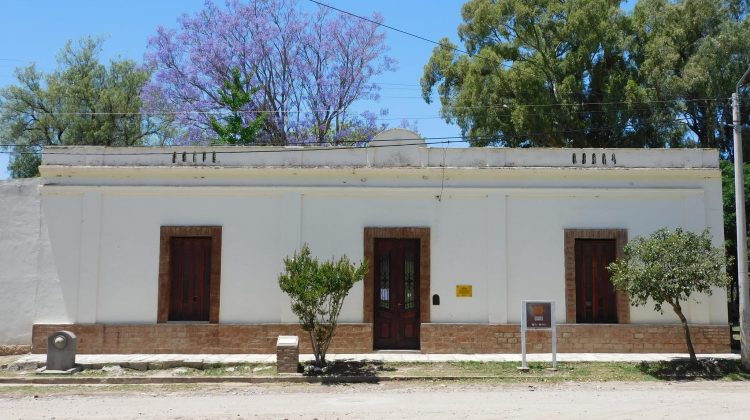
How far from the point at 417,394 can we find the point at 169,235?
6949mm

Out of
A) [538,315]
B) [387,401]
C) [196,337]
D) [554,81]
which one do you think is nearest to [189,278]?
[196,337]

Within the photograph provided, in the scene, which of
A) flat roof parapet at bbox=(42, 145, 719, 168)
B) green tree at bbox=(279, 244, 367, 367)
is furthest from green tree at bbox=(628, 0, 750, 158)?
green tree at bbox=(279, 244, 367, 367)

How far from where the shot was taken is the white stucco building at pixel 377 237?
15.0 m

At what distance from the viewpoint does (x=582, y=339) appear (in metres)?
15.1

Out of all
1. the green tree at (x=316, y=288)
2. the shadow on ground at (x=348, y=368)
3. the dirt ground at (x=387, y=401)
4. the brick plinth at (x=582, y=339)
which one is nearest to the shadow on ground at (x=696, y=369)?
the dirt ground at (x=387, y=401)

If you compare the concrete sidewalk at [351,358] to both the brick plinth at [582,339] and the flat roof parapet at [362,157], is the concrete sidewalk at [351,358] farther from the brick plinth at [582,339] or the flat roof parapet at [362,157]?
the flat roof parapet at [362,157]

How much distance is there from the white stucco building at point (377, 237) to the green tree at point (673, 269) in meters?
1.86

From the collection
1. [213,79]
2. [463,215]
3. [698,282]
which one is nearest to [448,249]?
[463,215]

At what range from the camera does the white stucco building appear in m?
15.0

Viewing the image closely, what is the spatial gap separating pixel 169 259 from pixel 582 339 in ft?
30.3

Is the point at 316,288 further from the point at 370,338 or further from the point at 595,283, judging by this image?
the point at 595,283

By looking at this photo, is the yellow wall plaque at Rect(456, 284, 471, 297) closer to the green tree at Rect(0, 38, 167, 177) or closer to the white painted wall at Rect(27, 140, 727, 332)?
the white painted wall at Rect(27, 140, 727, 332)

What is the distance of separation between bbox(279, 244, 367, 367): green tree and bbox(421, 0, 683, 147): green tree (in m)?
14.7

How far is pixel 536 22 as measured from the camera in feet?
88.0
